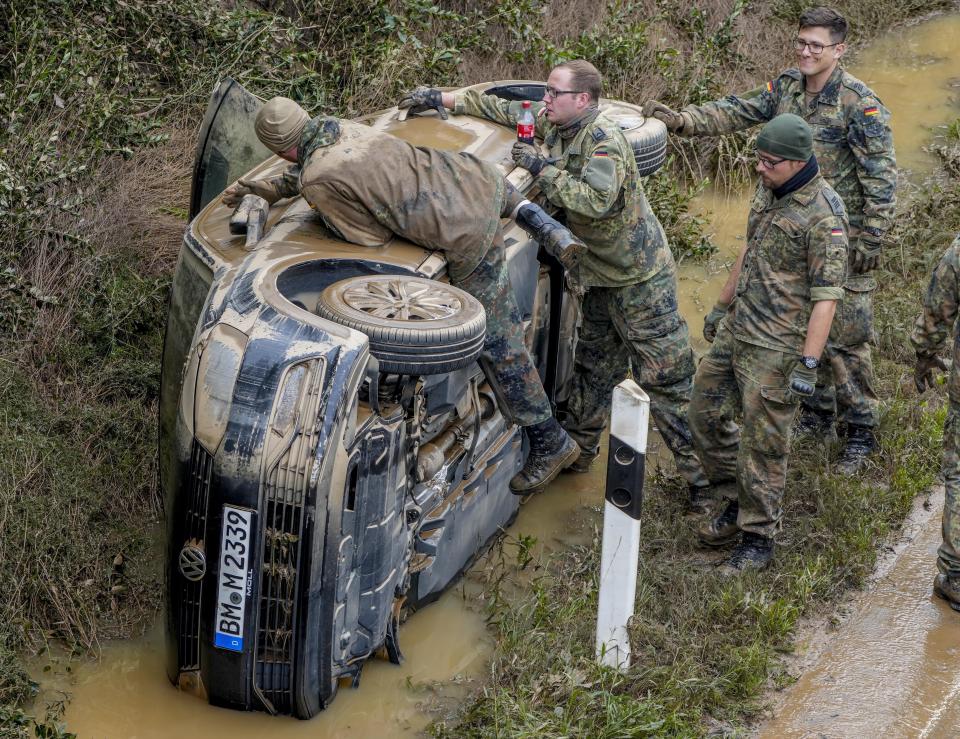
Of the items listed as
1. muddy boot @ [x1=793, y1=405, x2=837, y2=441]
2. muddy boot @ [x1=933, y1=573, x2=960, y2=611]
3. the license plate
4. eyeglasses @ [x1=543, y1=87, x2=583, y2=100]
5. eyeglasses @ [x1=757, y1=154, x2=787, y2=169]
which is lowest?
muddy boot @ [x1=793, y1=405, x2=837, y2=441]

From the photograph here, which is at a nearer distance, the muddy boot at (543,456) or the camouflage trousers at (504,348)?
the camouflage trousers at (504,348)

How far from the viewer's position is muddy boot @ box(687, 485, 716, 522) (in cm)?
643

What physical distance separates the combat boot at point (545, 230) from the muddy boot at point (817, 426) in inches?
92.2

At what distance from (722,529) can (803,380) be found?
1.00m

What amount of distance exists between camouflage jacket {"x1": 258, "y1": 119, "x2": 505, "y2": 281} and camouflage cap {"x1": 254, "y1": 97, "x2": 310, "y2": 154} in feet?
0.14

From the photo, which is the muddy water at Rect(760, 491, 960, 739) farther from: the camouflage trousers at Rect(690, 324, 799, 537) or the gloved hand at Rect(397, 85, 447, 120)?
the gloved hand at Rect(397, 85, 447, 120)

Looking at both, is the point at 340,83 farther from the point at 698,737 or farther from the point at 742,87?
the point at 698,737

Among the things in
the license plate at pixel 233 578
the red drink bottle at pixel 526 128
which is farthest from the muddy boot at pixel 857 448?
the license plate at pixel 233 578

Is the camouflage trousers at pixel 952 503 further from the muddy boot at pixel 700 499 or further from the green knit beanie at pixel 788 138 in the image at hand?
the green knit beanie at pixel 788 138

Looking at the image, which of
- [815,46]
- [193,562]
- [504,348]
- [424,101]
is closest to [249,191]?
[424,101]

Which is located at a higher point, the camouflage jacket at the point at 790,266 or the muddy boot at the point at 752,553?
the camouflage jacket at the point at 790,266

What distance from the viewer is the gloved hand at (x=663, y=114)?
6691mm

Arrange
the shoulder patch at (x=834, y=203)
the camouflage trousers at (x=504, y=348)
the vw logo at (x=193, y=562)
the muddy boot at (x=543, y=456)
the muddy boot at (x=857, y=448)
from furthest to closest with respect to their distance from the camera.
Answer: the muddy boot at (x=857, y=448)
the muddy boot at (x=543, y=456)
the shoulder patch at (x=834, y=203)
the camouflage trousers at (x=504, y=348)
the vw logo at (x=193, y=562)

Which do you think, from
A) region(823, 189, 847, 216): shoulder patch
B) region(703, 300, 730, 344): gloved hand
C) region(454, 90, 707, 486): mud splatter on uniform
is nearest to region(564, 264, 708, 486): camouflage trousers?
region(454, 90, 707, 486): mud splatter on uniform
